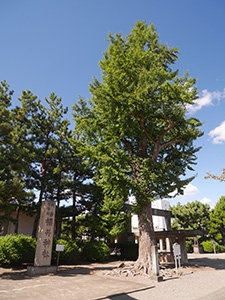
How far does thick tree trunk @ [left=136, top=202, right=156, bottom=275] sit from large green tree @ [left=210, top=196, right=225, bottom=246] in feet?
92.9

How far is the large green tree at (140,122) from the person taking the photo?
12211 mm

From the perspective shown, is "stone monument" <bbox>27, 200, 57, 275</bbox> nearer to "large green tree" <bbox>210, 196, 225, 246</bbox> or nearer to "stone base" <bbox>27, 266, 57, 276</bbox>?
"stone base" <bbox>27, 266, 57, 276</bbox>

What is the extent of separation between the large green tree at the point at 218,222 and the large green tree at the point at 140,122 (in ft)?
86.9

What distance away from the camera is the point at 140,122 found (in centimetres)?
1423

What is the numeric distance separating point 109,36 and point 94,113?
585 centimetres

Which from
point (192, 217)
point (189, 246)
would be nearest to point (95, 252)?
point (189, 246)

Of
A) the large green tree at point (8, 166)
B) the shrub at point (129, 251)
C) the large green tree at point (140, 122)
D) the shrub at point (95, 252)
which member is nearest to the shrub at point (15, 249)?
the large green tree at point (8, 166)

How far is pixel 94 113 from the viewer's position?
15.0 m

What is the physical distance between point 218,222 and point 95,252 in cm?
2687

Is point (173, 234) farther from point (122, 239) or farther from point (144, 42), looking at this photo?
point (144, 42)

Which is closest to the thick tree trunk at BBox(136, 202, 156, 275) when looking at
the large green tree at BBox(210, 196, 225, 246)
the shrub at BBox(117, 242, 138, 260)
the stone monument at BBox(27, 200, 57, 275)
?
the stone monument at BBox(27, 200, 57, 275)

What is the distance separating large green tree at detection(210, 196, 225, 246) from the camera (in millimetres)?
35031

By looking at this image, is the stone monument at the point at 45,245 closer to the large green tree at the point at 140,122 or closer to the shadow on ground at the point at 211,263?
the large green tree at the point at 140,122

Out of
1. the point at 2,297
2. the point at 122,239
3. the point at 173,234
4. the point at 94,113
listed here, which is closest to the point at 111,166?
the point at 94,113
